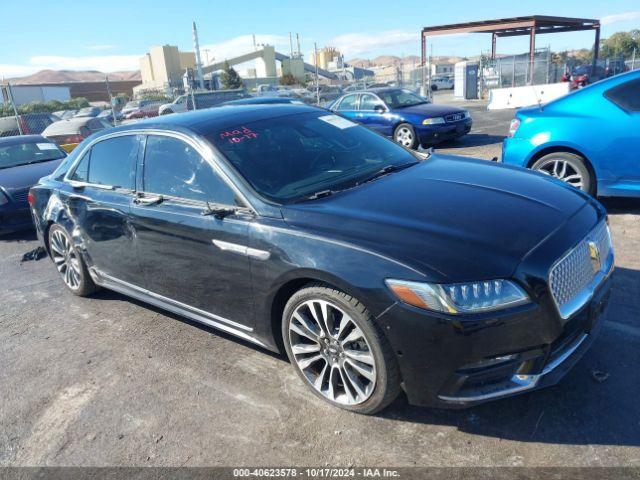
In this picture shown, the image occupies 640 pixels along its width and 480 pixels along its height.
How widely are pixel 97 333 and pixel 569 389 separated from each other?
3.52m

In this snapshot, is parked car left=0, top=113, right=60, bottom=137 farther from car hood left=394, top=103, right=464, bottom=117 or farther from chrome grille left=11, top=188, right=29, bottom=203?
car hood left=394, top=103, right=464, bottom=117

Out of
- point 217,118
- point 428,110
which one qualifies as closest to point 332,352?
point 217,118

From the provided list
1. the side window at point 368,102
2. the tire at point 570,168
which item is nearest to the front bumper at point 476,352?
the tire at point 570,168

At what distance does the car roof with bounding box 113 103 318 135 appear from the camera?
143 inches

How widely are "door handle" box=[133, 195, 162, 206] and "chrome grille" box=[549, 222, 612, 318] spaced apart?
2.58 m

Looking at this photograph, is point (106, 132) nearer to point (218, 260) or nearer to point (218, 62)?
point (218, 260)

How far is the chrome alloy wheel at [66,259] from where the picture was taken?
484cm

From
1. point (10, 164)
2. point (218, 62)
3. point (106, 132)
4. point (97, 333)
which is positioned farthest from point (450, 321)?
point (218, 62)

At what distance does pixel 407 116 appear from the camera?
461 inches

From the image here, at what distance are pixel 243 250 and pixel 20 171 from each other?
657cm

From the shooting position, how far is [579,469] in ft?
7.61

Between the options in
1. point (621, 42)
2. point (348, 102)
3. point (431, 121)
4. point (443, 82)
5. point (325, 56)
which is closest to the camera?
point (431, 121)

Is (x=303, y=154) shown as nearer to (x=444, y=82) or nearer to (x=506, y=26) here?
(x=506, y=26)

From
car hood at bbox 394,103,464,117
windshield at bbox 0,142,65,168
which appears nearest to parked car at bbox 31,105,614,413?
windshield at bbox 0,142,65,168
